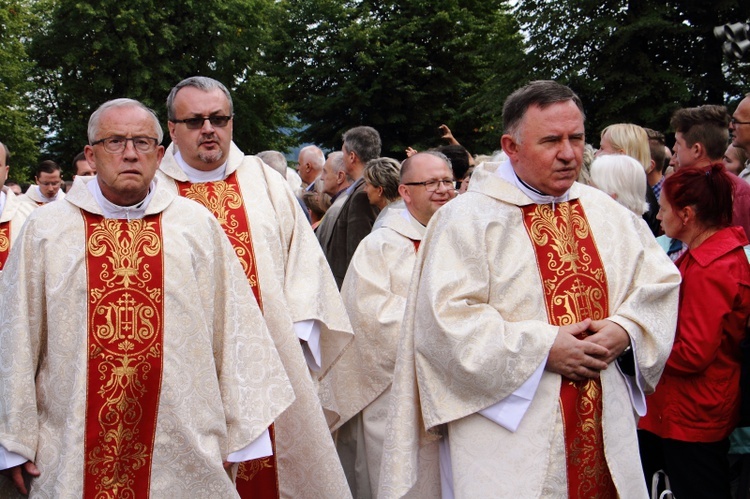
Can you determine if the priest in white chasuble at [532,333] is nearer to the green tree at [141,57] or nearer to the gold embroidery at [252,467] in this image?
the gold embroidery at [252,467]

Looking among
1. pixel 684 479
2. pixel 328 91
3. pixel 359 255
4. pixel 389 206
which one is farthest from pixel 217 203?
pixel 328 91

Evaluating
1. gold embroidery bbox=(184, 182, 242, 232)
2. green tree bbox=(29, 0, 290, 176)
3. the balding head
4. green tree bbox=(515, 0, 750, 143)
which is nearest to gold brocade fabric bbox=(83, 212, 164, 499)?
gold embroidery bbox=(184, 182, 242, 232)

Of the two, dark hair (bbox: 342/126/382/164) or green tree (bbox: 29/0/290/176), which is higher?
green tree (bbox: 29/0/290/176)

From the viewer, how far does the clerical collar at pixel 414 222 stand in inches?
227

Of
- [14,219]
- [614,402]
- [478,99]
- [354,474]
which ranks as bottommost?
[354,474]

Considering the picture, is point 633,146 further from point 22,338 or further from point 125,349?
point 22,338

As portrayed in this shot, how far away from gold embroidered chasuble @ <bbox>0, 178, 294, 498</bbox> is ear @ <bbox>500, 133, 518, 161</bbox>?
135 centimetres

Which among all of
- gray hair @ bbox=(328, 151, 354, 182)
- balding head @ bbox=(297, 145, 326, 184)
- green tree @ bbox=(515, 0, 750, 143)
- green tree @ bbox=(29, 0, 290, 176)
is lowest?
gray hair @ bbox=(328, 151, 354, 182)

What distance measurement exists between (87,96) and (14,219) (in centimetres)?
2674

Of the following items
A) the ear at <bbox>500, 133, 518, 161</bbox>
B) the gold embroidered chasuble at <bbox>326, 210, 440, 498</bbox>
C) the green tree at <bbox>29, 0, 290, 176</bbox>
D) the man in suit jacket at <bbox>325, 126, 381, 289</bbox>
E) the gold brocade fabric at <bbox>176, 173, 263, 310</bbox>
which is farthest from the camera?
the green tree at <bbox>29, 0, 290, 176</bbox>

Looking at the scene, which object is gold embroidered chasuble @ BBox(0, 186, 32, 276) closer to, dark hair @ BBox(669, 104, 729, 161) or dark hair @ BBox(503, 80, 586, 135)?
dark hair @ BBox(503, 80, 586, 135)

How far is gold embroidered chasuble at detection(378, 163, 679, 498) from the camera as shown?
12.1 feet

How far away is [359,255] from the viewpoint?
585 cm

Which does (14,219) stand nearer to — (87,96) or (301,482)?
(301,482)
